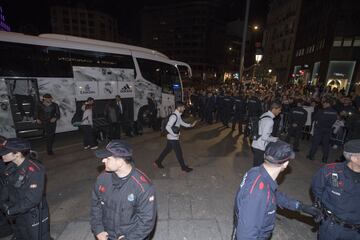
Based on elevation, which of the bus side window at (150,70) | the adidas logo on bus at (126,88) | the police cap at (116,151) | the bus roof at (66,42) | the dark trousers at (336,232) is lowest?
the dark trousers at (336,232)

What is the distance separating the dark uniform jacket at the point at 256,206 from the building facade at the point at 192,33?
232 feet

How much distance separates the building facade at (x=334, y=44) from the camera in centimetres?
2358

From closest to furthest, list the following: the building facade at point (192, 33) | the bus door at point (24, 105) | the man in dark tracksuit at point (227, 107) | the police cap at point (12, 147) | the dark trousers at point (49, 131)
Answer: the police cap at point (12, 147) → the dark trousers at point (49, 131) → the bus door at point (24, 105) → the man in dark tracksuit at point (227, 107) → the building facade at point (192, 33)

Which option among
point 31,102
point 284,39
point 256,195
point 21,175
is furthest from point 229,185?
point 284,39

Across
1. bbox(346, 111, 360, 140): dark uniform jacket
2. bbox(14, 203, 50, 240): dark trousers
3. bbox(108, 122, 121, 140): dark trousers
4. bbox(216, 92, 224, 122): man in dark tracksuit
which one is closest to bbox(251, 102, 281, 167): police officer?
bbox(14, 203, 50, 240): dark trousers

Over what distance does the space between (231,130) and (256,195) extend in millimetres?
8929

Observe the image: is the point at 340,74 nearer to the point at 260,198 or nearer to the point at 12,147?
the point at 260,198

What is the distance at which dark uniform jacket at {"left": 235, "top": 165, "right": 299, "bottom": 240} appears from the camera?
1985 mm

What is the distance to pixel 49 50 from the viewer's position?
7.55m

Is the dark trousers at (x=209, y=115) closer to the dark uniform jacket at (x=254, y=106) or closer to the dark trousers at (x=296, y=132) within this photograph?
the dark uniform jacket at (x=254, y=106)

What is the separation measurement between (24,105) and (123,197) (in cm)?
727

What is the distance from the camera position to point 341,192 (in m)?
2.50

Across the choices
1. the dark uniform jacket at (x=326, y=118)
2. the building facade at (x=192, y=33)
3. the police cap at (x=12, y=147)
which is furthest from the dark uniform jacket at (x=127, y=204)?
the building facade at (x=192, y=33)

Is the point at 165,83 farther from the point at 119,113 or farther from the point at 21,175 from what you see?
the point at 21,175
